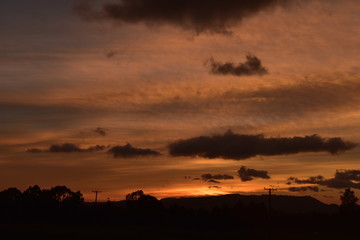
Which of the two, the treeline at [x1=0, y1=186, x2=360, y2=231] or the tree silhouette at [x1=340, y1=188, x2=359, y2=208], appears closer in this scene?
the treeline at [x1=0, y1=186, x2=360, y2=231]

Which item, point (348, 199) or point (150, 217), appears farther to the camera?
point (348, 199)

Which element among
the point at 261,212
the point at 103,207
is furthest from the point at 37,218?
the point at 261,212

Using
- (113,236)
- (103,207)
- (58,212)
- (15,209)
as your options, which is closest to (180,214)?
(103,207)

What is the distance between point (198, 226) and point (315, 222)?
110ft

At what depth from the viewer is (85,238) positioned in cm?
8669

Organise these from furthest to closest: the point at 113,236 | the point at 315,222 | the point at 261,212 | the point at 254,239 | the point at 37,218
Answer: the point at 261,212
the point at 315,222
the point at 37,218
the point at 254,239
the point at 113,236

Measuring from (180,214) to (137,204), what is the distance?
3166 centimetres

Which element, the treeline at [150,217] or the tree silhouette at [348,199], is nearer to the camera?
the treeline at [150,217]

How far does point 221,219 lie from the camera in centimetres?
14000

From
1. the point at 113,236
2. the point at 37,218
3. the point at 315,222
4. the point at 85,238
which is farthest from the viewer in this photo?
the point at 315,222

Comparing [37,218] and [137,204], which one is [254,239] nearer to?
[37,218]

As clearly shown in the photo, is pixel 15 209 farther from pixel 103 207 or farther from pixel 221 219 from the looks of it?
pixel 221 219

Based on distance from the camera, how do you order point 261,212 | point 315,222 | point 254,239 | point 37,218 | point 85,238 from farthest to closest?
1. point 261,212
2. point 315,222
3. point 37,218
4. point 254,239
5. point 85,238

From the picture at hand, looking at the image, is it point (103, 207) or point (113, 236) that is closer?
point (113, 236)
